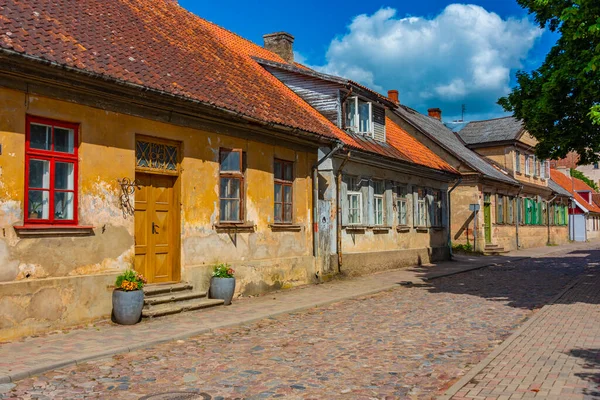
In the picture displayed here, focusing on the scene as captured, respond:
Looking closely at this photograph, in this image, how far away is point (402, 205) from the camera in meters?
21.1

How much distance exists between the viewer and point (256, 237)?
13.2 metres

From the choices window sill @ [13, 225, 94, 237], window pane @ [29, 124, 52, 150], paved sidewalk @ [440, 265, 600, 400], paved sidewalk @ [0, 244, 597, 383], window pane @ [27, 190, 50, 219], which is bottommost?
paved sidewalk @ [440, 265, 600, 400]

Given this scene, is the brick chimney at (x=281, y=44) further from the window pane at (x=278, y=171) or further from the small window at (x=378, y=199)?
the window pane at (x=278, y=171)

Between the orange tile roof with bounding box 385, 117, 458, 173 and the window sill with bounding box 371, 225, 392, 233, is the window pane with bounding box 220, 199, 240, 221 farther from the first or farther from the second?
the orange tile roof with bounding box 385, 117, 458, 173

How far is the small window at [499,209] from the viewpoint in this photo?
31016 mm

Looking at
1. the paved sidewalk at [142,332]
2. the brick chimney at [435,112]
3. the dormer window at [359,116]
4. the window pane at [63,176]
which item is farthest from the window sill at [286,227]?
the brick chimney at [435,112]

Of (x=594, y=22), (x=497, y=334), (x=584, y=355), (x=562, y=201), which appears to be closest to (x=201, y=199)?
(x=497, y=334)

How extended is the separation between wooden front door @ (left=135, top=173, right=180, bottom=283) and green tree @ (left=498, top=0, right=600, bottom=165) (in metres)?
8.19

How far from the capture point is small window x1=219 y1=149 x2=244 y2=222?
40.7 feet

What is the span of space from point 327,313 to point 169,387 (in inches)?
214

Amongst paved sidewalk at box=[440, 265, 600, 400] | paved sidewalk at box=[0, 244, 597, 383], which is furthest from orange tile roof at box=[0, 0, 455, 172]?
paved sidewalk at box=[440, 265, 600, 400]

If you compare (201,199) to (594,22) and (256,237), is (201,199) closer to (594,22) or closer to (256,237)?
(256,237)

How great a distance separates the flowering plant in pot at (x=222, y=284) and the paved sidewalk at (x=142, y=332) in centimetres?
29

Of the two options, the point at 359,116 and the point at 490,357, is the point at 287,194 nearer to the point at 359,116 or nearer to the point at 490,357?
the point at 359,116
